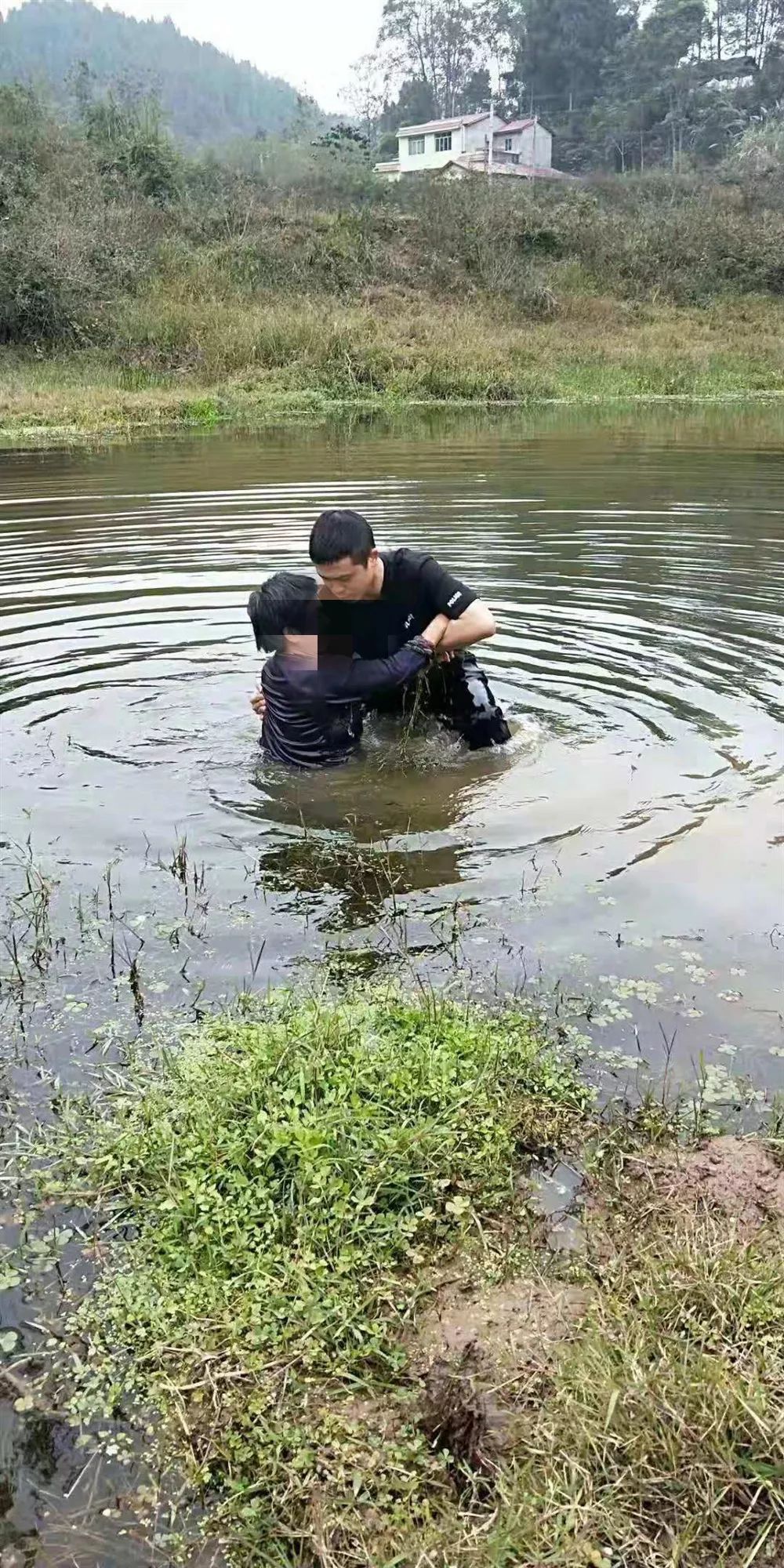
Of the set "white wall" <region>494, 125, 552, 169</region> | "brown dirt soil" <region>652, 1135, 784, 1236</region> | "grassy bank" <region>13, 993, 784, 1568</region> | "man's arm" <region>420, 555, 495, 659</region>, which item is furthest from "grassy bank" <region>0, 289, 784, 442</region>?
"white wall" <region>494, 125, 552, 169</region>

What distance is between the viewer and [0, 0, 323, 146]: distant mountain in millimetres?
126812

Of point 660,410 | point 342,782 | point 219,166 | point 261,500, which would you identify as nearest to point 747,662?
point 342,782

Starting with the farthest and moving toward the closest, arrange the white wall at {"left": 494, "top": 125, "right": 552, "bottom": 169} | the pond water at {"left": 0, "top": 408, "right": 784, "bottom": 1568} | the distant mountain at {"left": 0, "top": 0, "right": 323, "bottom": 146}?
1. the distant mountain at {"left": 0, "top": 0, "right": 323, "bottom": 146}
2. the white wall at {"left": 494, "top": 125, "right": 552, "bottom": 169}
3. the pond water at {"left": 0, "top": 408, "right": 784, "bottom": 1568}

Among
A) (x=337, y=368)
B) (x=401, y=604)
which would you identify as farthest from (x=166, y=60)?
(x=401, y=604)

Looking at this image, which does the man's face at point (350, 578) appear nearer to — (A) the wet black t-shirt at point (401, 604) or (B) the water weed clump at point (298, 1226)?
(A) the wet black t-shirt at point (401, 604)

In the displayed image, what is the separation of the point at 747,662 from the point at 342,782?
3.11 m

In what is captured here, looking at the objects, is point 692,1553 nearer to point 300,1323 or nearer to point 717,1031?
point 300,1323

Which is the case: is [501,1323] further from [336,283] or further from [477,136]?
[477,136]

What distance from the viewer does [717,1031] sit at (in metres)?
3.55

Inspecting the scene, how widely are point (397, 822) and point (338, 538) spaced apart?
135cm

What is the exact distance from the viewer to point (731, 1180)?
113 inches

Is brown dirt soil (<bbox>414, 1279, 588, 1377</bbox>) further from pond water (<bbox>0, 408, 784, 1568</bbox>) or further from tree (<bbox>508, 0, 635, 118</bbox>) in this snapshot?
tree (<bbox>508, 0, 635, 118</bbox>)

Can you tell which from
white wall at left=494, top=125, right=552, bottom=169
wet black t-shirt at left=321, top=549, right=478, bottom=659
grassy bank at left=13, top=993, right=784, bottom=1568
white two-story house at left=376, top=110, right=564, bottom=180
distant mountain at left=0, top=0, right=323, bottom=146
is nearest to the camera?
grassy bank at left=13, top=993, right=784, bottom=1568

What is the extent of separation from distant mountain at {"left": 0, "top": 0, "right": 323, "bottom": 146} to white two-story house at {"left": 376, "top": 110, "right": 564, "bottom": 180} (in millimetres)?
57200
